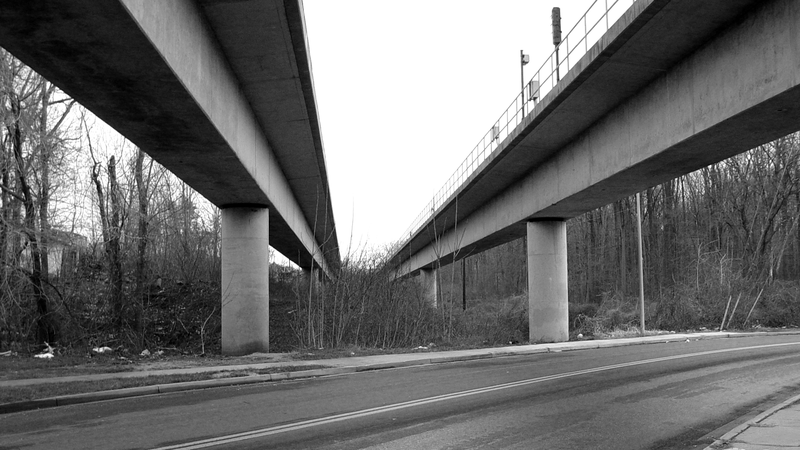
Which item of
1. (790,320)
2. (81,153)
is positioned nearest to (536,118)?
(81,153)

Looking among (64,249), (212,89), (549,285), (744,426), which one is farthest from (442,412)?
(549,285)

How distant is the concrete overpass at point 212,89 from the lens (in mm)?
7785

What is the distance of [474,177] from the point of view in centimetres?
2502

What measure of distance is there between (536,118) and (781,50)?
7.71m

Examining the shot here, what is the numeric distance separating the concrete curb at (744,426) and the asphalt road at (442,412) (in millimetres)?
247

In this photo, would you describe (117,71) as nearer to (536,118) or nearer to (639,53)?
(639,53)

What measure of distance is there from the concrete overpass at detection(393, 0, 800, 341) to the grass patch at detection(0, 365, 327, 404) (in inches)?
408

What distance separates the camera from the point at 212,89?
1140 cm

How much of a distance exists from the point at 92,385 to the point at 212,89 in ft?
19.7

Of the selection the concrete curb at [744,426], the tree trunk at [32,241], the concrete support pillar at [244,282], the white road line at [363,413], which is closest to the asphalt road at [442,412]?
the white road line at [363,413]

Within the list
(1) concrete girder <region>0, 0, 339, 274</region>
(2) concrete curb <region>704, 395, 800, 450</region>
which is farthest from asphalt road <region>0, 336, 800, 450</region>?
(1) concrete girder <region>0, 0, 339, 274</region>

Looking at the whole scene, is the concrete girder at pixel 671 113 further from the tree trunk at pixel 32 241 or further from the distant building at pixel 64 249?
the tree trunk at pixel 32 241

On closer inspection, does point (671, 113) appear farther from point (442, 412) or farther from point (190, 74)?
point (190, 74)

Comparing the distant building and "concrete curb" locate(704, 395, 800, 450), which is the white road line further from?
the distant building
